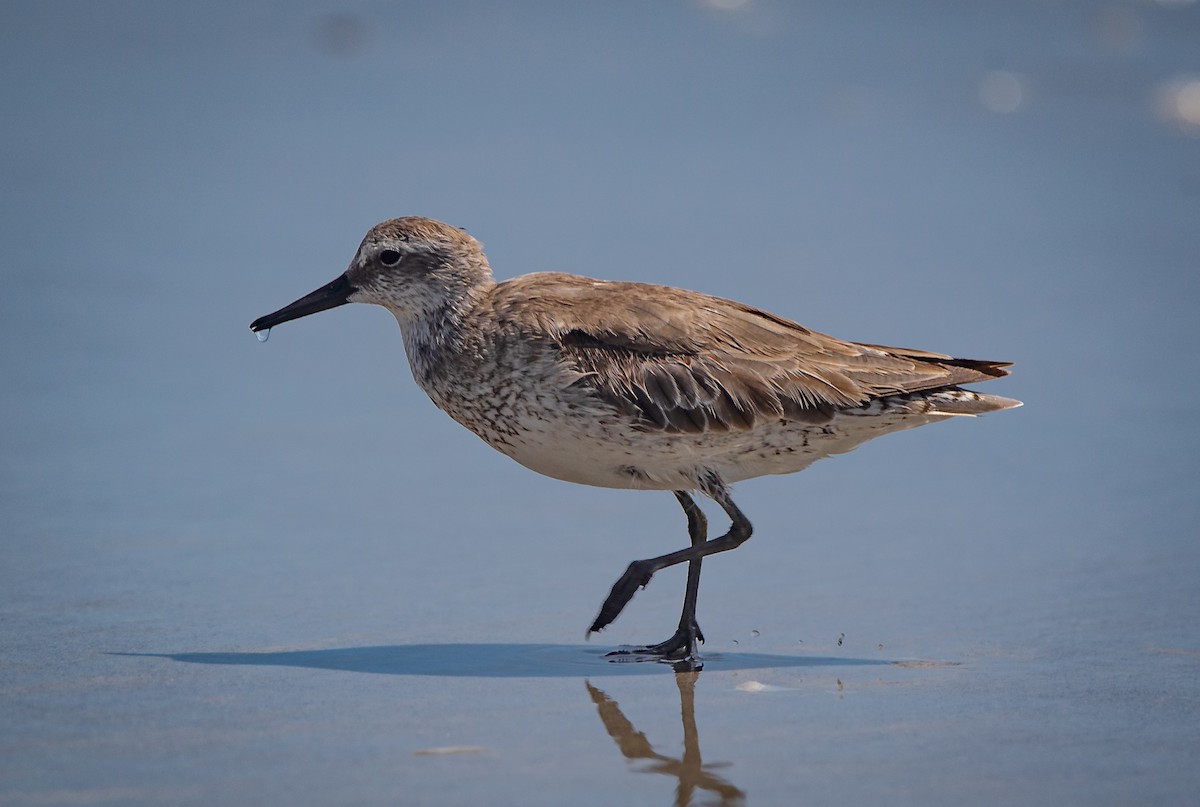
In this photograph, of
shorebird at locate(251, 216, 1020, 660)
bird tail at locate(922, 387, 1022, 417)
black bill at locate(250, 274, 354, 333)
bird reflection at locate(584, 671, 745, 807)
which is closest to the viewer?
bird reflection at locate(584, 671, 745, 807)

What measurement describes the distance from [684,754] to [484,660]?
127 centimetres

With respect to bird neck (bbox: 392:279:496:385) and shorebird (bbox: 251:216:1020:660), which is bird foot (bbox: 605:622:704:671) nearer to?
shorebird (bbox: 251:216:1020:660)

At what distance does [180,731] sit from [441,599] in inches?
74.3

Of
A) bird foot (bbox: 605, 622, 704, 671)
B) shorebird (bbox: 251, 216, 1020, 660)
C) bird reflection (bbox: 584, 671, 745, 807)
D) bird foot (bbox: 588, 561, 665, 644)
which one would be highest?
shorebird (bbox: 251, 216, 1020, 660)

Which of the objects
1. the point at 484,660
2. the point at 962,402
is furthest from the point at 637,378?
the point at 962,402

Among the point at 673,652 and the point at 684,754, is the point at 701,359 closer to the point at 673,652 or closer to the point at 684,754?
the point at 673,652

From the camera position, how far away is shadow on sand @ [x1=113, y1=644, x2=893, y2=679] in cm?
559

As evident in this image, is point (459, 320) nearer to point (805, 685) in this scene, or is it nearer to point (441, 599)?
point (441, 599)

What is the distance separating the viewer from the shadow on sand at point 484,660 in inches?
220

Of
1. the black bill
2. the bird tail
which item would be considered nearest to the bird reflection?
the bird tail

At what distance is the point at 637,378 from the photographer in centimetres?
621

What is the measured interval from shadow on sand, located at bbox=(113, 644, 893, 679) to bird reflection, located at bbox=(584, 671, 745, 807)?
313mm

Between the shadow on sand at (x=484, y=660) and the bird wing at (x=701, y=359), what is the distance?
95 centimetres

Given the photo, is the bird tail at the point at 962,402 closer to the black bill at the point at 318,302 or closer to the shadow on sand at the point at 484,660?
the shadow on sand at the point at 484,660
